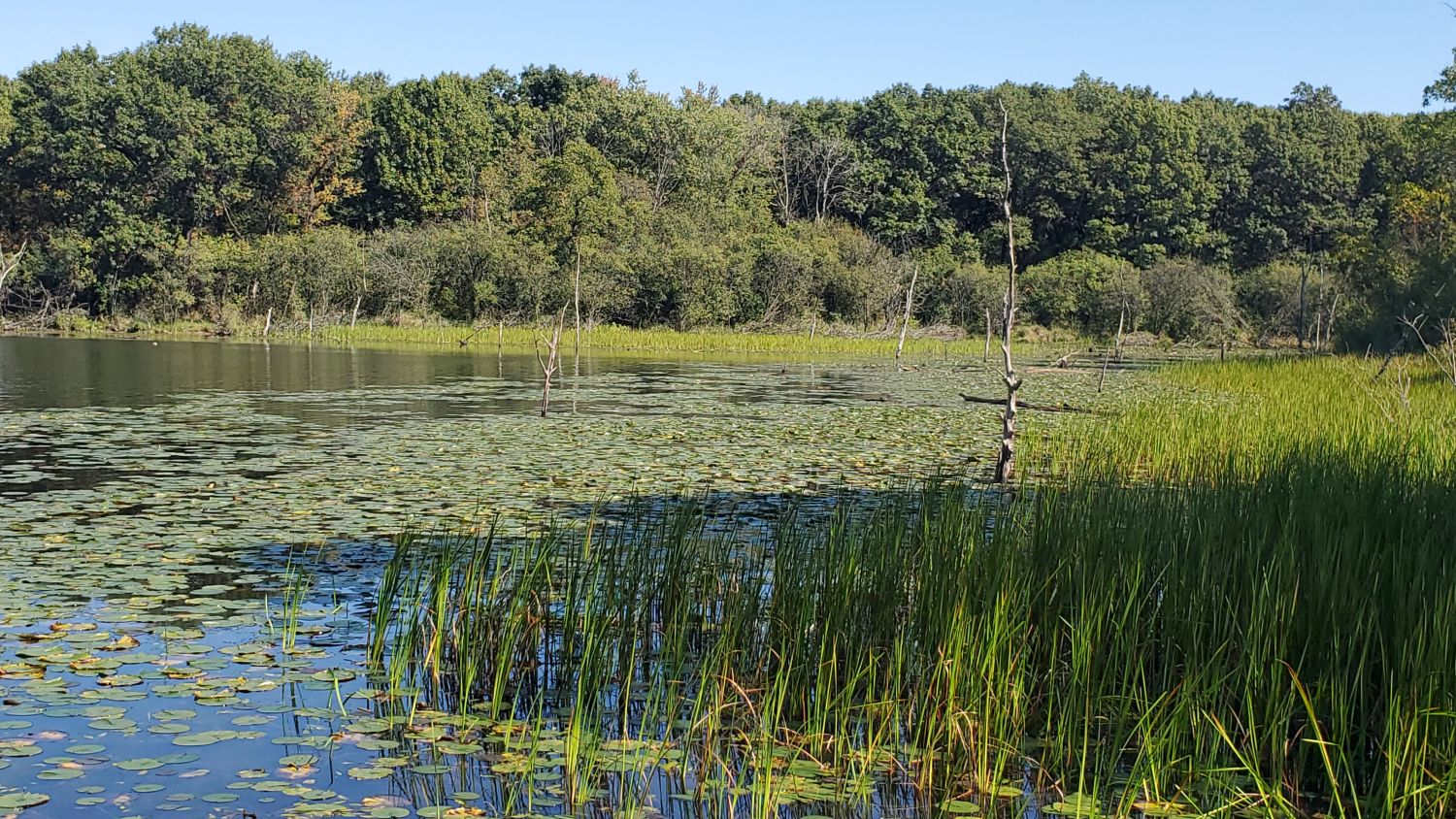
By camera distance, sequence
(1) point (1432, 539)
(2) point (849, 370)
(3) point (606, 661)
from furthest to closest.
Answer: (2) point (849, 370), (1) point (1432, 539), (3) point (606, 661)

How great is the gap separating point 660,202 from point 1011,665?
202 feet

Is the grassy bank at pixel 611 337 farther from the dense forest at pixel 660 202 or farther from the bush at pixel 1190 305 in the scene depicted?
the bush at pixel 1190 305

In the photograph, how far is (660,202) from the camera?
65375mm

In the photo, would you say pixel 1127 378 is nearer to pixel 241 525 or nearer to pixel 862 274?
pixel 241 525

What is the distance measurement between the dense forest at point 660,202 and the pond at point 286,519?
84.8 ft

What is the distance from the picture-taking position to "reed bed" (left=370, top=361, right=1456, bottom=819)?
4543mm

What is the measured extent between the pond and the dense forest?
1018 inches

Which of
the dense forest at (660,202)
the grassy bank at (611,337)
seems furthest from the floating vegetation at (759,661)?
the grassy bank at (611,337)

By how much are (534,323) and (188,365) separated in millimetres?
22144

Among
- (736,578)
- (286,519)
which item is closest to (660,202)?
(286,519)

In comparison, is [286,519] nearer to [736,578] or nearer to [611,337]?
[736,578]

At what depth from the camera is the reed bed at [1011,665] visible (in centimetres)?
454

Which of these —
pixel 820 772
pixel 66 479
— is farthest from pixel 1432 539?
pixel 66 479

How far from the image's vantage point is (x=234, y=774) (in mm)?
4812
